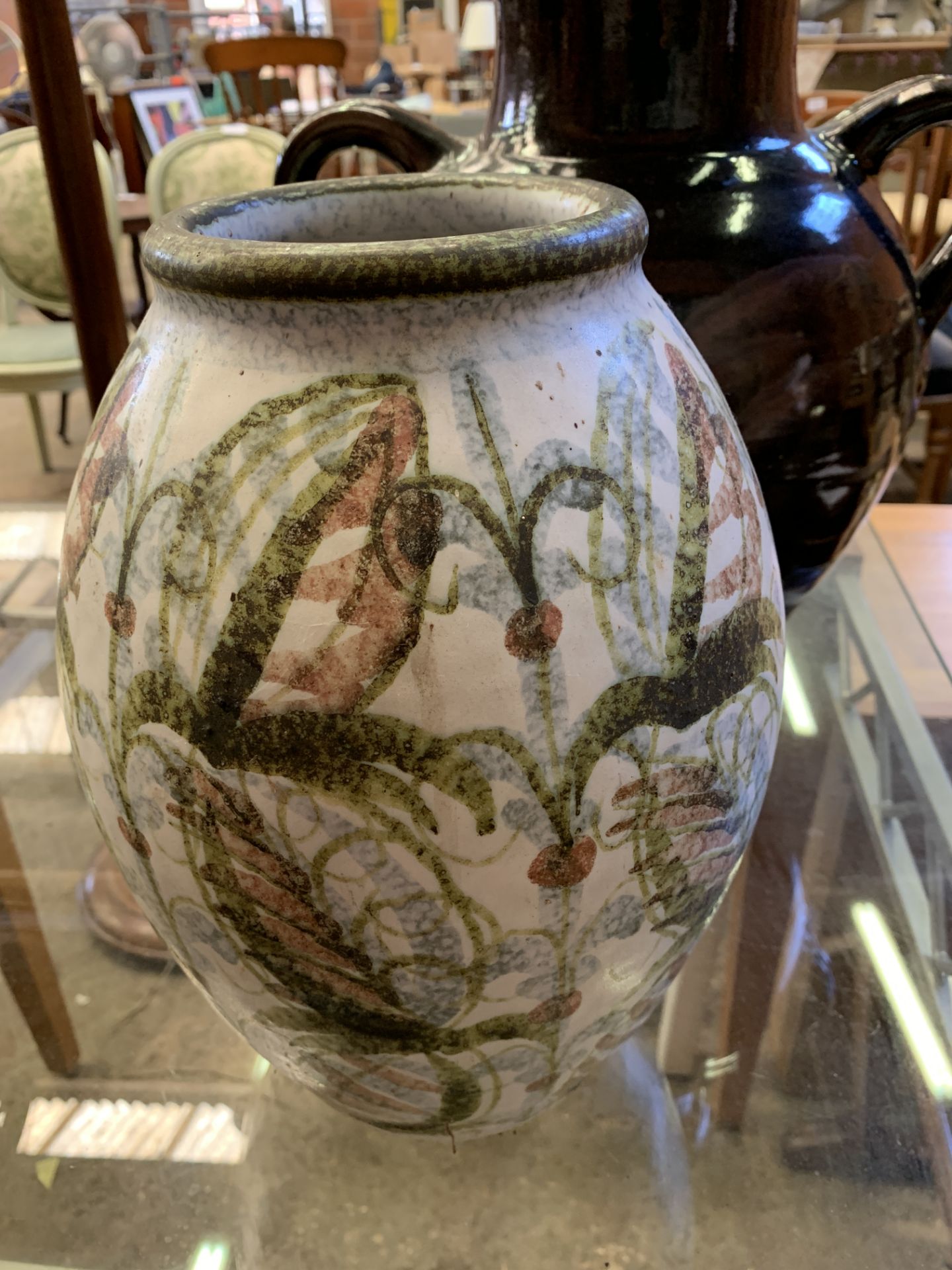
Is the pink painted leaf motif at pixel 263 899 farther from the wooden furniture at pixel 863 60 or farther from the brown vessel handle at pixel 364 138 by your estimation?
the wooden furniture at pixel 863 60

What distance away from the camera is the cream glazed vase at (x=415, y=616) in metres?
0.29

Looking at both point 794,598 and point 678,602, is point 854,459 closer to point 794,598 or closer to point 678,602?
point 794,598

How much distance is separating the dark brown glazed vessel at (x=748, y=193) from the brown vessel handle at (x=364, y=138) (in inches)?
1.9

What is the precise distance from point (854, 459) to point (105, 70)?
3.01 m

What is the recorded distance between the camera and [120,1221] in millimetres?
473

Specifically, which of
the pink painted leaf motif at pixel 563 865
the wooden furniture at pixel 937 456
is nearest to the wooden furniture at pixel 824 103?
the wooden furniture at pixel 937 456

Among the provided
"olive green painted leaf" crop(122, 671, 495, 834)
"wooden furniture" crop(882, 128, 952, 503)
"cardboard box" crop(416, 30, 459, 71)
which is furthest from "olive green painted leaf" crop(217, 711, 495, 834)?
"cardboard box" crop(416, 30, 459, 71)

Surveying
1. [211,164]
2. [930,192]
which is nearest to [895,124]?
[930,192]

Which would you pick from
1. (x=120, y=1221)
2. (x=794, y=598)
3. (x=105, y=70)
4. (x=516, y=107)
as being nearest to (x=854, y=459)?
(x=794, y=598)

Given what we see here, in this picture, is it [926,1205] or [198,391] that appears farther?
[926,1205]

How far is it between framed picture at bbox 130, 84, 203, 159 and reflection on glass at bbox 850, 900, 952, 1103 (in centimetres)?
238

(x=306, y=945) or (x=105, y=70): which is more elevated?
(x=105, y=70)

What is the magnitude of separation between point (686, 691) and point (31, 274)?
5.87ft

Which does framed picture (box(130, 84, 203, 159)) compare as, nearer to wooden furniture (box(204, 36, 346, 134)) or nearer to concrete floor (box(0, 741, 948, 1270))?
wooden furniture (box(204, 36, 346, 134))
